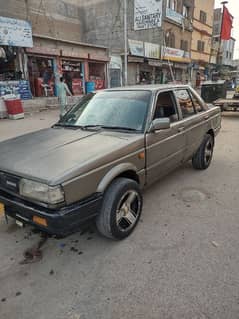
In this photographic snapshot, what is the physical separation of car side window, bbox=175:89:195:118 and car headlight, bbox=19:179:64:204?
2622mm

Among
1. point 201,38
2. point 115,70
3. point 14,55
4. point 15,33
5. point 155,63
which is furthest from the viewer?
point 201,38

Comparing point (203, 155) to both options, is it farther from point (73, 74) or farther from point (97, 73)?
point (97, 73)

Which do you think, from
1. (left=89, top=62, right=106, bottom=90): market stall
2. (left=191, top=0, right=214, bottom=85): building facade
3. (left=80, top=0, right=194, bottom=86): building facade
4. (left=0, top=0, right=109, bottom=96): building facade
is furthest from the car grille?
(left=191, top=0, right=214, bottom=85): building facade

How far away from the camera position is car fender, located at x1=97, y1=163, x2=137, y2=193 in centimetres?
228

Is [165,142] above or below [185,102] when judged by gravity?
below

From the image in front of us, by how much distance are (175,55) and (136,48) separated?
25.0ft

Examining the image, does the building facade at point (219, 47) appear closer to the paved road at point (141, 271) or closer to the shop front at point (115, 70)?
the shop front at point (115, 70)

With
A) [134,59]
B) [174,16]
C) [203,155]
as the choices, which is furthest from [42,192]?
[174,16]

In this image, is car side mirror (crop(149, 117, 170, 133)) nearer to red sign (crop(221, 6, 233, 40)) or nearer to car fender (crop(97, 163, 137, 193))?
car fender (crop(97, 163, 137, 193))

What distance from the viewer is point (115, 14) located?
22.4 m

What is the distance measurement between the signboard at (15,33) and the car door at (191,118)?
1048 cm

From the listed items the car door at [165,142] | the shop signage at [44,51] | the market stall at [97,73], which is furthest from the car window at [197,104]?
the market stall at [97,73]

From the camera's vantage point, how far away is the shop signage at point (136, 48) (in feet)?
60.8

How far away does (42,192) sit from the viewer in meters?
1.98
